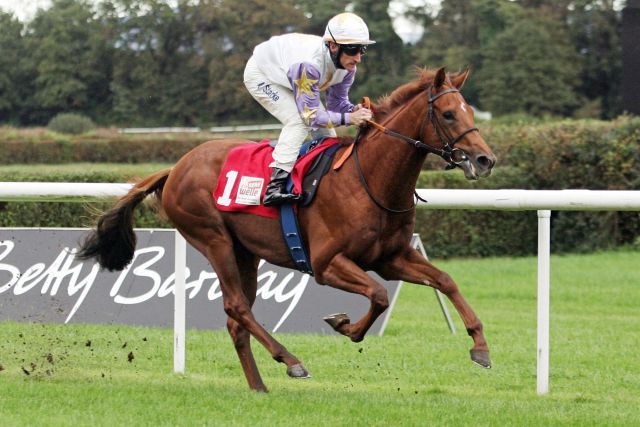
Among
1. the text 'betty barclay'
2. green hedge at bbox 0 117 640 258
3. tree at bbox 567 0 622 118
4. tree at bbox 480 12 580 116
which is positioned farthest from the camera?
tree at bbox 567 0 622 118

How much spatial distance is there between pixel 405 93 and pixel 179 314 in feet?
6.43

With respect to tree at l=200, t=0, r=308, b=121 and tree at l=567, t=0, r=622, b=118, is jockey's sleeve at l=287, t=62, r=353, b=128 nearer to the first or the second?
tree at l=200, t=0, r=308, b=121

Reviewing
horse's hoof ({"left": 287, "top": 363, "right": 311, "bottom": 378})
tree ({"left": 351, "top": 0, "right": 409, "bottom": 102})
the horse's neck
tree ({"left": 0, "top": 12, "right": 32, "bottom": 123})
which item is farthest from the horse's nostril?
tree ({"left": 351, "top": 0, "right": 409, "bottom": 102})

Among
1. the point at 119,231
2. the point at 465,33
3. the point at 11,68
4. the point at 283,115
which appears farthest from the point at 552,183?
the point at 465,33

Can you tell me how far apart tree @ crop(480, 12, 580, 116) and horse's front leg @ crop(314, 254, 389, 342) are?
99.6ft

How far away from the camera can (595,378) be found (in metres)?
6.50

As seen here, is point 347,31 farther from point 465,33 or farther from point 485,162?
point 465,33

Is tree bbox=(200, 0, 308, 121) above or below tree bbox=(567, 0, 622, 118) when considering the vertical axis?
above

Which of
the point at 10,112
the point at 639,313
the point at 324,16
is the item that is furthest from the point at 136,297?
the point at 10,112

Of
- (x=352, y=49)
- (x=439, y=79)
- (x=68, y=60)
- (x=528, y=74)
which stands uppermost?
(x=352, y=49)

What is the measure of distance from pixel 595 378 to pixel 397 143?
2.08 meters

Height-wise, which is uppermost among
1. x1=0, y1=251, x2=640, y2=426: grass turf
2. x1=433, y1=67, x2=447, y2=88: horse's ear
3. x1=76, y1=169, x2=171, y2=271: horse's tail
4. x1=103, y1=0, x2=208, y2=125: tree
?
x1=433, y1=67, x2=447, y2=88: horse's ear

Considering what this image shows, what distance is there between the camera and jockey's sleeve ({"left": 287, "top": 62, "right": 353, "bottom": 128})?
549cm

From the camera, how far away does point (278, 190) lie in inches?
221
